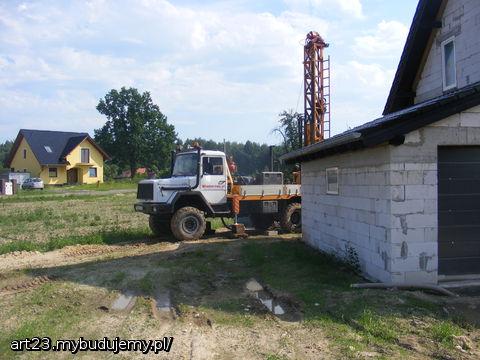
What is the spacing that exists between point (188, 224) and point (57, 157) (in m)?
44.1

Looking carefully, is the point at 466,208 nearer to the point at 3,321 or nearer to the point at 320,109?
the point at 3,321

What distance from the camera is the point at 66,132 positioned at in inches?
2226

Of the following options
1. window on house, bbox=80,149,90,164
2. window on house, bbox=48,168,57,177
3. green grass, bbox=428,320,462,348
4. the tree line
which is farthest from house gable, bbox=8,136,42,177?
green grass, bbox=428,320,462,348

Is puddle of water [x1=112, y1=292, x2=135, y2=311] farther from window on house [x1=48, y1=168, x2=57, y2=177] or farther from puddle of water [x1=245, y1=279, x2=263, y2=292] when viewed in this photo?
window on house [x1=48, y1=168, x2=57, y2=177]

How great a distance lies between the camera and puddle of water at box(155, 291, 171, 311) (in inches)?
269

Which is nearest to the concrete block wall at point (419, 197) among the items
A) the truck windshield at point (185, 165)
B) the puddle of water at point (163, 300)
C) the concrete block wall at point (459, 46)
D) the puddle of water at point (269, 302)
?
the puddle of water at point (269, 302)

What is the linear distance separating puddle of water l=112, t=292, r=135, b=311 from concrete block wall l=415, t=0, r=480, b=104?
332 inches

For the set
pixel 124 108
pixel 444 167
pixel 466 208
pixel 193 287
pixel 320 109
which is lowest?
pixel 193 287

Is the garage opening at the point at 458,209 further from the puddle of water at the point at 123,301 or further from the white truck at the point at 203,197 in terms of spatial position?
the white truck at the point at 203,197

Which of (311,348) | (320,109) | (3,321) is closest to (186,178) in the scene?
(3,321)

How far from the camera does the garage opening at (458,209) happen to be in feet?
24.7

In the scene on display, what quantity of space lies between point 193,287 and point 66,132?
53.8 metres

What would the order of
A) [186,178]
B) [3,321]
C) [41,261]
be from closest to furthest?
[3,321] → [41,261] → [186,178]

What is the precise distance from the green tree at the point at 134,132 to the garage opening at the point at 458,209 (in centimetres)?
6247
